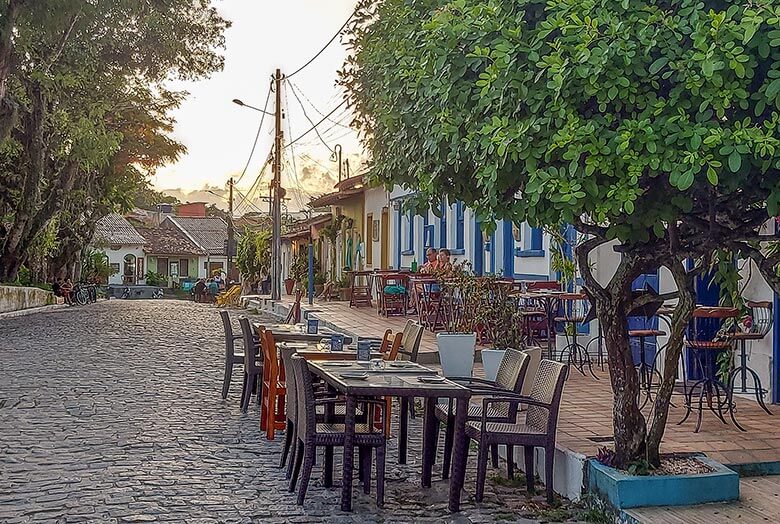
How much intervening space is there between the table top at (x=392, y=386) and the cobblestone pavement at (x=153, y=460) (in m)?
0.76

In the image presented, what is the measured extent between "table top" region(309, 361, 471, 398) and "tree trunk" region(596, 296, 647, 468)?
3.17ft

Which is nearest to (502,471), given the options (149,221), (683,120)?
(683,120)

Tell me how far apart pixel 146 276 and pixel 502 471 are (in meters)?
59.9

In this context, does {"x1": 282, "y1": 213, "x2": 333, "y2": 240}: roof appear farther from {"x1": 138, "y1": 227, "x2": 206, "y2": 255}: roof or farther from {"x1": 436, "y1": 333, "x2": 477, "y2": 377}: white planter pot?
{"x1": 138, "y1": 227, "x2": 206, "y2": 255}: roof

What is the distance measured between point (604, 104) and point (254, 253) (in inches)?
1362

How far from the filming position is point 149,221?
243 feet

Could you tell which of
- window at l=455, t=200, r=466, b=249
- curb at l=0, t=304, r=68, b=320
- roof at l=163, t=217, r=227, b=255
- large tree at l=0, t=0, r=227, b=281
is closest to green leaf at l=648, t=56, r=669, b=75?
window at l=455, t=200, r=466, b=249

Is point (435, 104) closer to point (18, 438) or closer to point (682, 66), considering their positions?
point (682, 66)

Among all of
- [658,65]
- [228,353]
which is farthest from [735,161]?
[228,353]

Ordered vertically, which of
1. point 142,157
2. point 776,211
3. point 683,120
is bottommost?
point 776,211

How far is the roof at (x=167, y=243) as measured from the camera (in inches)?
2576

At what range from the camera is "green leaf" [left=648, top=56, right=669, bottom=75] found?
4.21 m

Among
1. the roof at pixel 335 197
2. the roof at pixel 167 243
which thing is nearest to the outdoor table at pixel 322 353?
the roof at pixel 335 197

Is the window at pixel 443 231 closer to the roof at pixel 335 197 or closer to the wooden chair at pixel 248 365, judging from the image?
the roof at pixel 335 197
